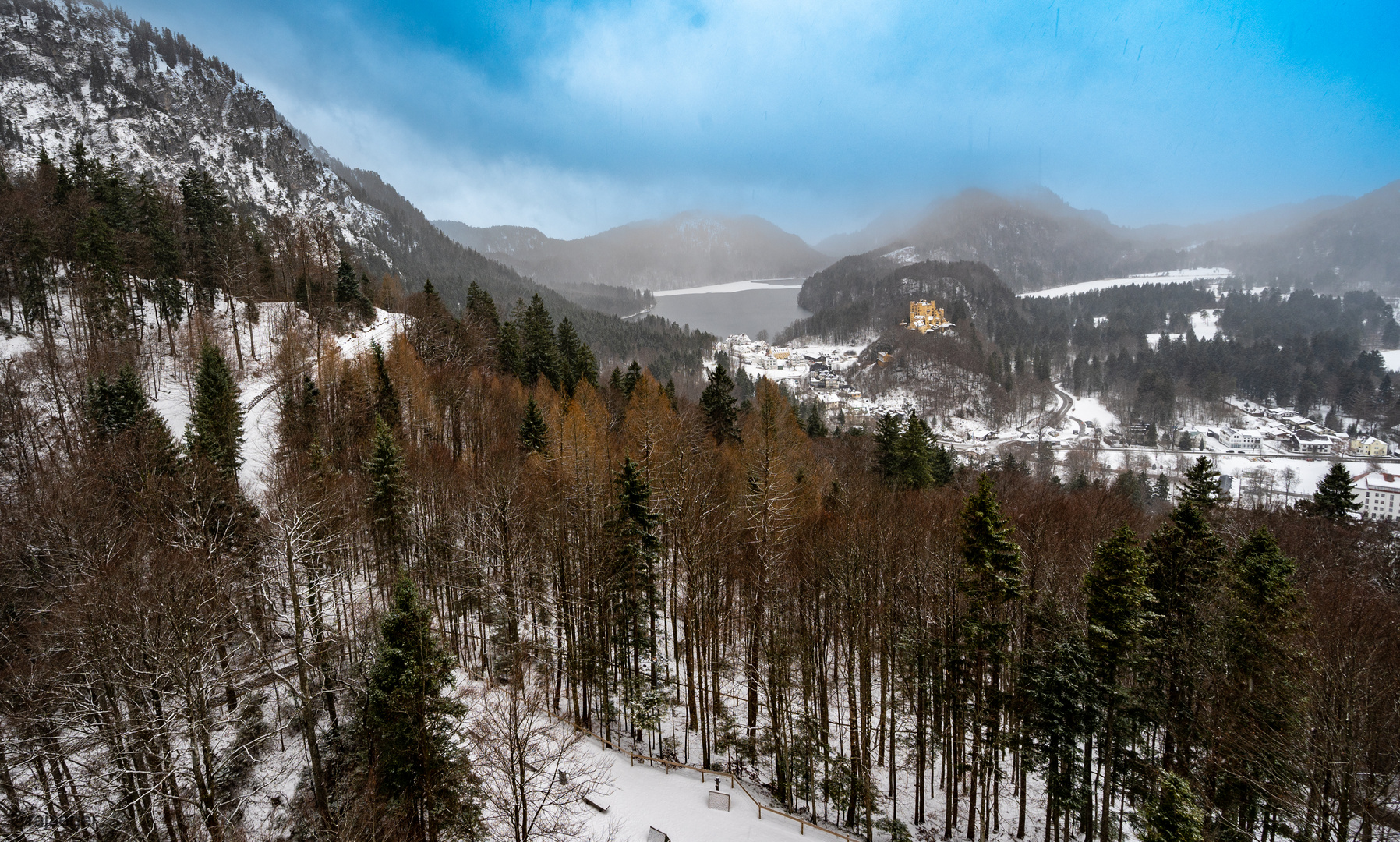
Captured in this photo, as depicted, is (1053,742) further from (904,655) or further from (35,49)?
(35,49)

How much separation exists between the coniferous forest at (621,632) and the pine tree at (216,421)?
0.21m

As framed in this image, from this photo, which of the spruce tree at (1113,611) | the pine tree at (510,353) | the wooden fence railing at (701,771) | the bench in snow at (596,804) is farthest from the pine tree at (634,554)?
the pine tree at (510,353)

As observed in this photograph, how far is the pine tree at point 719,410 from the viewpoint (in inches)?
1500

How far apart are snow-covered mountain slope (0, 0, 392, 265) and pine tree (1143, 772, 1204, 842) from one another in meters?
134

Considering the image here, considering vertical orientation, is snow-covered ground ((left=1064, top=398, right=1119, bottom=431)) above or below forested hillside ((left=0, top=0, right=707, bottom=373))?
below

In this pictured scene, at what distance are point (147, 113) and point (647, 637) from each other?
6642 inches

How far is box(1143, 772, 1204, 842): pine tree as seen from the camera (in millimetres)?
11219

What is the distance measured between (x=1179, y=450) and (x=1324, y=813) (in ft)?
437

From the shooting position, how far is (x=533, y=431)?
96.3 ft

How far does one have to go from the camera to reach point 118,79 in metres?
118

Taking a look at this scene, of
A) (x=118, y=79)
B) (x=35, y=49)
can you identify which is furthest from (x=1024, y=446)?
(x=35, y=49)

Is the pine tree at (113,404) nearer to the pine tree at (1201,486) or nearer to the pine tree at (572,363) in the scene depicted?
the pine tree at (572,363)

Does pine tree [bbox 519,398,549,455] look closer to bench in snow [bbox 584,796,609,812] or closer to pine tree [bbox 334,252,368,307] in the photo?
bench in snow [bbox 584,796,609,812]

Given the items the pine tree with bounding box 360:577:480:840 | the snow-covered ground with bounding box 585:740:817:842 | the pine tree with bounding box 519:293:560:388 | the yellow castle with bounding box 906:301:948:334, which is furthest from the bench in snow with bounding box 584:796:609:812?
the yellow castle with bounding box 906:301:948:334
